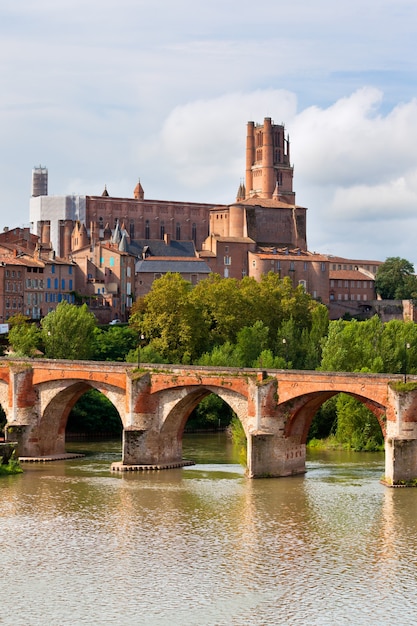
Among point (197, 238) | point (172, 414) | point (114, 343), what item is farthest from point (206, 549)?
point (197, 238)

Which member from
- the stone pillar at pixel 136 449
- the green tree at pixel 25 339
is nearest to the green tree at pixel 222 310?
the green tree at pixel 25 339

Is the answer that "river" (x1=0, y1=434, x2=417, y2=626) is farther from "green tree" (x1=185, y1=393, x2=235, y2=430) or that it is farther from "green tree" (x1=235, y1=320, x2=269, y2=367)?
"green tree" (x1=235, y1=320, x2=269, y2=367)

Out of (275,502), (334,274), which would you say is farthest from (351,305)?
(275,502)

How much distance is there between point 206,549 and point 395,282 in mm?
93193

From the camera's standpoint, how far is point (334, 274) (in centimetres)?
12950

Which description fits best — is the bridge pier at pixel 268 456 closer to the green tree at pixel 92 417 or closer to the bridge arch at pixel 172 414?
the bridge arch at pixel 172 414

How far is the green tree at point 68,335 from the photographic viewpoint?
8125cm

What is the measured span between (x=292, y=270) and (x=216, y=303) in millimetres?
29925

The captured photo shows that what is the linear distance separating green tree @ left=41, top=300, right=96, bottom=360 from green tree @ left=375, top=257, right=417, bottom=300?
176ft

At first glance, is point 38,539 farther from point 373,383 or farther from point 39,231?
point 39,231

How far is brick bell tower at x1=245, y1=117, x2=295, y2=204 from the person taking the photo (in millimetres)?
147875

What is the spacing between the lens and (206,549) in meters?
39.7

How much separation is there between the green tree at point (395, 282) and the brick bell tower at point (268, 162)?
Result: 58.8 feet

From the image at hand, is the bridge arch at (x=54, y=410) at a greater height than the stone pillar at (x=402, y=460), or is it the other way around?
the bridge arch at (x=54, y=410)
